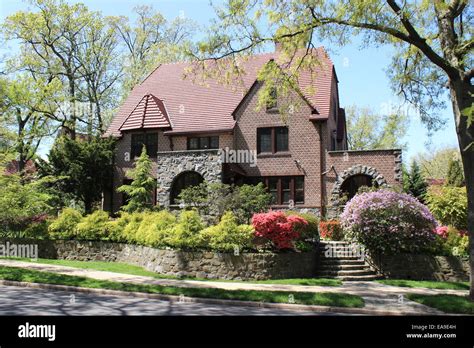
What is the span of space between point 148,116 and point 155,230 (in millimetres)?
12575

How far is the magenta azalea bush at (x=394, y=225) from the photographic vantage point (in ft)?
55.9

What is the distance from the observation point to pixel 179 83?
3073 centimetres

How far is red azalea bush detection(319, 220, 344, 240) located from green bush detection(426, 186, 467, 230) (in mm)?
4214

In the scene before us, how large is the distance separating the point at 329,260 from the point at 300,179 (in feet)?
27.7

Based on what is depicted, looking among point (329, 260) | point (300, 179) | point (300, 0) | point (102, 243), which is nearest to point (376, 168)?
point (300, 179)

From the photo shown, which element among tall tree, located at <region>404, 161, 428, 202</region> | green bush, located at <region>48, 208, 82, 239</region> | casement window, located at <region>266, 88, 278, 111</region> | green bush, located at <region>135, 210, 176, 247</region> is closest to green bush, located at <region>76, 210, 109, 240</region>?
green bush, located at <region>48, 208, 82, 239</region>

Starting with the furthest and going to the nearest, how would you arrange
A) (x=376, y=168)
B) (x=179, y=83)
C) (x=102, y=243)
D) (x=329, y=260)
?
(x=179, y=83)
(x=376, y=168)
(x=102, y=243)
(x=329, y=260)

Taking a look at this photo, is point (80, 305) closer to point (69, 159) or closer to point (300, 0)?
point (300, 0)

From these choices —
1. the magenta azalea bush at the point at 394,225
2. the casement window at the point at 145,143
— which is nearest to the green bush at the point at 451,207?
the magenta azalea bush at the point at 394,225

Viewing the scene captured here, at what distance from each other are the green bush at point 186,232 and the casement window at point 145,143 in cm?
1233

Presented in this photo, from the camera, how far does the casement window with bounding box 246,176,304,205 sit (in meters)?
25.3

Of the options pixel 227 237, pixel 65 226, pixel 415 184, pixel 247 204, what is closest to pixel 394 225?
pixel 247 204

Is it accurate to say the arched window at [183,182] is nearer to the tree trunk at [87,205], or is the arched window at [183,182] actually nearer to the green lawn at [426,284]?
the tree trunk at [87,205]

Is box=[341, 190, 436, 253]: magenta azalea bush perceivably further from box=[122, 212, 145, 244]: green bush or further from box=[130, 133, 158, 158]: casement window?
box=[130, 133, 158, 158]: casement window
